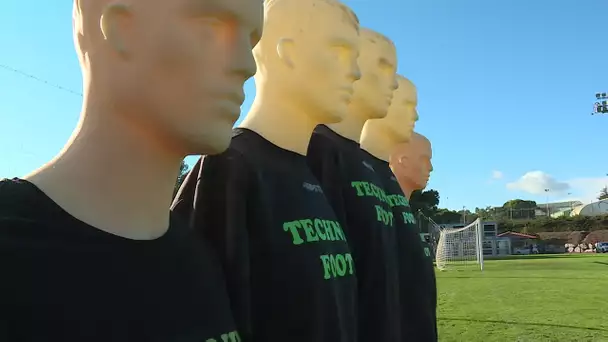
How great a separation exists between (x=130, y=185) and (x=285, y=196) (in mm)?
784

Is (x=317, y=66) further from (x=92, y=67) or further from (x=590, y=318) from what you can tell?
(x=590, y=318)

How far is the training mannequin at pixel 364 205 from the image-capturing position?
2.55 metres

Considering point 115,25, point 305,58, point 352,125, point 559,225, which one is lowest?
point 115,25

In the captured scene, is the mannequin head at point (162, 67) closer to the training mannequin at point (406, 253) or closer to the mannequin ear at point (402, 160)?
the training mannequin at point (406, 253)

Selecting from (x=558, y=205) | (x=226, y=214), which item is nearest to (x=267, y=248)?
(x=226, y=214)

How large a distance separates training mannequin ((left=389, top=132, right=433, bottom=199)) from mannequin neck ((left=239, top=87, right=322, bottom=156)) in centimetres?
217

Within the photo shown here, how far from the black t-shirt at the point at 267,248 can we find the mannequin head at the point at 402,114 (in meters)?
1.55

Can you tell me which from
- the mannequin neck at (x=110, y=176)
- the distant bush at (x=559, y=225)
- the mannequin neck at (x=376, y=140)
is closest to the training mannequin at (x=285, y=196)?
the mannequin neck at (x=110, y=176)

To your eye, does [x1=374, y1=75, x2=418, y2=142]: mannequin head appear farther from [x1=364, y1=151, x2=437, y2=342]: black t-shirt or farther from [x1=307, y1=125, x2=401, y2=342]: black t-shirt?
[x1=307, y1=125, x2=401, y2=342]: black t-shirt

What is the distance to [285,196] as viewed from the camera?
208 cm

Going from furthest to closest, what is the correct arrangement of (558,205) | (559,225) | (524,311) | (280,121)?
(558,205)
(559,225)
(524,311)
(280,121)

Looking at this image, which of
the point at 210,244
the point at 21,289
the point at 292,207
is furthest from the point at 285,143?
the point at 21,289

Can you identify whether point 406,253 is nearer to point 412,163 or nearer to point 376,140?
point 376,140

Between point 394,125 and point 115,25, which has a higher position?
point 394,125
